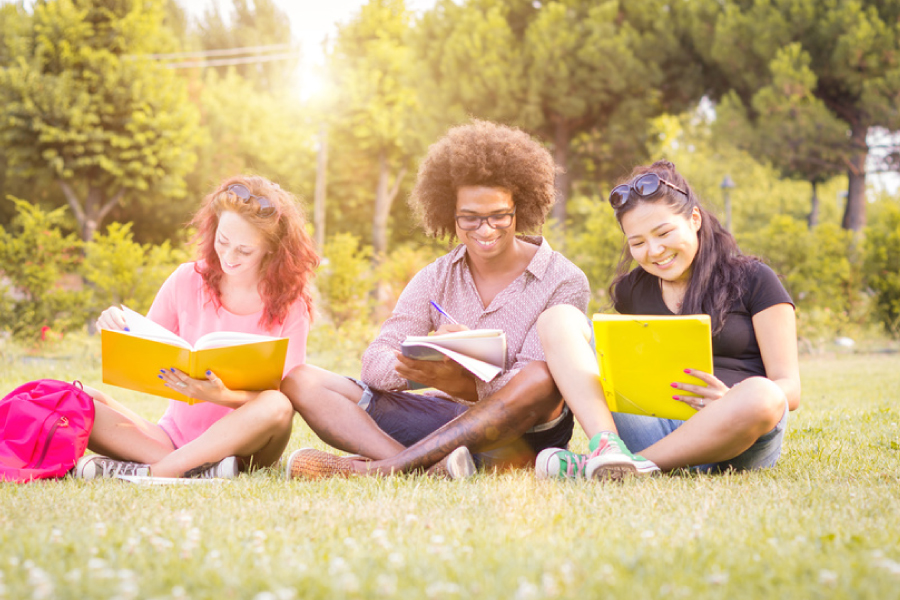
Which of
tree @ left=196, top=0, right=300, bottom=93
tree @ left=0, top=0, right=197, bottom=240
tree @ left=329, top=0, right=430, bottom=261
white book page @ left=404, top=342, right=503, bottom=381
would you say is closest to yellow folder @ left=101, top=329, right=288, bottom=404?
white book page @ left=404, top=342, right=503, bottom=381

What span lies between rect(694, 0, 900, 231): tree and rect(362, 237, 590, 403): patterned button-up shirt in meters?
11.0

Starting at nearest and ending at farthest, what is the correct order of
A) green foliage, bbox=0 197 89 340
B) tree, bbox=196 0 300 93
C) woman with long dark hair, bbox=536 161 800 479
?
woman with long dark hair, bbox=536 161 800 479 → green foliage, bbox=0 197 89 340 → tree, bbox=196 0 300 93

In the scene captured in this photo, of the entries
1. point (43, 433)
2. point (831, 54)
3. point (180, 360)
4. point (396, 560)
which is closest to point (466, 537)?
point (396, 560)

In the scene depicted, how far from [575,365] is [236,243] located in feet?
5.24

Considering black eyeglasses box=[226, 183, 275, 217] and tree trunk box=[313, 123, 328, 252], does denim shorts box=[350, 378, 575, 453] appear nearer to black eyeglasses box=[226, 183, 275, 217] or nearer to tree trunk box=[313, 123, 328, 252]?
black eyeglasses box=[226, 183, 275, 217]

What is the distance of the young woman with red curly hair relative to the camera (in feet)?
10.1

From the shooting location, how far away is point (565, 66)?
14.4 meters

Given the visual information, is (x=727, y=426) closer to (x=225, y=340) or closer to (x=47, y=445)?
(x=225, y=340)

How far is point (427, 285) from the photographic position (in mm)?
3510

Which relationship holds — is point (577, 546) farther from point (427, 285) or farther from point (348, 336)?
point (348, 336)

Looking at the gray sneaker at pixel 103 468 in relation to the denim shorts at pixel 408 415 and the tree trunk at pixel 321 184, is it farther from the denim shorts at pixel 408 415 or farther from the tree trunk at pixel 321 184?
the tree trunk at pixel 321 184

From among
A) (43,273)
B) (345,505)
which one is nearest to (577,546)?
(345,505)

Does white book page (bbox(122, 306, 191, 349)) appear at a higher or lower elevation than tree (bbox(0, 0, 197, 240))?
lower

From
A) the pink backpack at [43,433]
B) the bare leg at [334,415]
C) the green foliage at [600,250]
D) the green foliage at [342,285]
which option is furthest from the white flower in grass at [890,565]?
the green foliage at [342,285]
